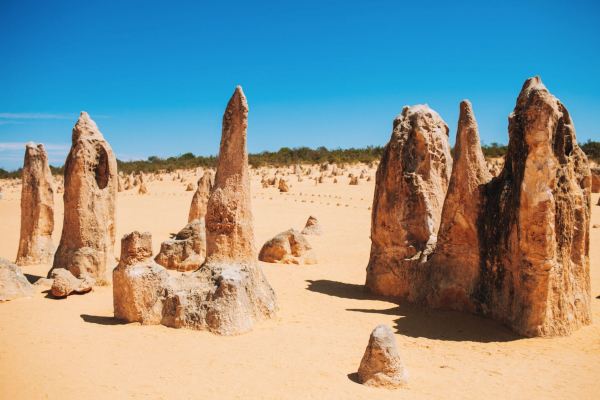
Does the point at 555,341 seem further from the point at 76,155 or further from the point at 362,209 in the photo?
the point at 362,209

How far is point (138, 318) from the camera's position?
734cm

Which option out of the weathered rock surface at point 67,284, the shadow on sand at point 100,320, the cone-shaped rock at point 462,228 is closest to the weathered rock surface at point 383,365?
the cone-shaped rock at point 462,228

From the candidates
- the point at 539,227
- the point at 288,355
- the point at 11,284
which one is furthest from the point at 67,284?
the point at 539,227

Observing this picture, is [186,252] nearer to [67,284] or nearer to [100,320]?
[67,284]

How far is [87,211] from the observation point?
9875 millimetres

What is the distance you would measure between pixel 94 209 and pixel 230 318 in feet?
14.3

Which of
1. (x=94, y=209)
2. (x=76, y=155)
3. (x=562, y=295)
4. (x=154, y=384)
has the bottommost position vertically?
(x=154, y=384)

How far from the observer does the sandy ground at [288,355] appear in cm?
540

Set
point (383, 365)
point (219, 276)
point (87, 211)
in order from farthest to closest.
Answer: point (87, 211) → point (219, 276) → point (383, 365)

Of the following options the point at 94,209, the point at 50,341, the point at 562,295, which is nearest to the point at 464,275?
the point at 562,295

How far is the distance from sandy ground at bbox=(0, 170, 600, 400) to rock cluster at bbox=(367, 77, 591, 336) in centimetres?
42

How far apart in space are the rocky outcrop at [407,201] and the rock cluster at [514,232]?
26 mm

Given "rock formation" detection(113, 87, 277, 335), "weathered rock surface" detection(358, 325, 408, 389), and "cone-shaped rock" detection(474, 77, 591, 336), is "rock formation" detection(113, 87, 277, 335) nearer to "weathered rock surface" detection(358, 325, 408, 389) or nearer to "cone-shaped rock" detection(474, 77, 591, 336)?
"weathered rock surface" detection(358, 325, 408, 389)

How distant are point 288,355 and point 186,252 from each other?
19.0 ft
